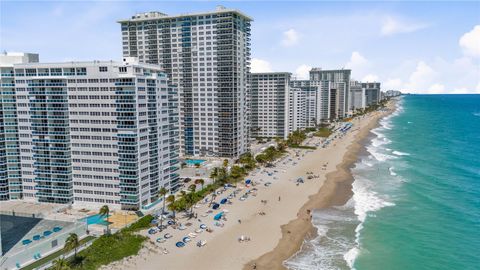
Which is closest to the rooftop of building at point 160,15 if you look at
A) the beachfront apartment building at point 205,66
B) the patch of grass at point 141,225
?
the beachfront apartment building at point 205,66

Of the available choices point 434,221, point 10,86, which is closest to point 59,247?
point 10,86

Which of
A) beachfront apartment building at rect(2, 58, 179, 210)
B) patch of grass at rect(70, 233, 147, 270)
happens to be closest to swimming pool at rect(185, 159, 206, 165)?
beachfront apartment building at rect(2, 58, 179, 210)

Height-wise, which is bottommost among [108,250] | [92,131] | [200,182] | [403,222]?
[403,222]

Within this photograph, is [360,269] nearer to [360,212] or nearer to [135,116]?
[360,212]

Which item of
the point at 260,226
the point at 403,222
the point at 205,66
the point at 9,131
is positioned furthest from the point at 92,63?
the point at 403,222

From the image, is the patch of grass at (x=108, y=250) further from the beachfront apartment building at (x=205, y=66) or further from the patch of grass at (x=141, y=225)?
the beachfront apartment building at (x=205, y=66)

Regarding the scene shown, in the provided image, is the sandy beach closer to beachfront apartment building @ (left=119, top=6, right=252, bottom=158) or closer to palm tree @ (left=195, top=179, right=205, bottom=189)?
palm tree @ (left=195, top=179, right=205, bottom=189)

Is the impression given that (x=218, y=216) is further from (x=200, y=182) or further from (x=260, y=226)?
(x=200, y=182)
